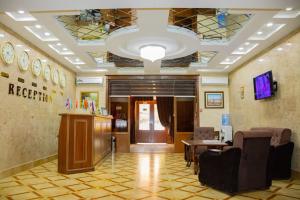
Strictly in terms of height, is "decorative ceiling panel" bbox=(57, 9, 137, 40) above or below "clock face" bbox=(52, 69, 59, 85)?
above

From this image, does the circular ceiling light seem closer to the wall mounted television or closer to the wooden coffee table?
the wooden coffee table

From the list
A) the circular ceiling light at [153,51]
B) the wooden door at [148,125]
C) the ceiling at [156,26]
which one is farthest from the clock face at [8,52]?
the wooden door at [148,125]

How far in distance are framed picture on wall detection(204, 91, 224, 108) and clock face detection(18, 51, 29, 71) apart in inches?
256

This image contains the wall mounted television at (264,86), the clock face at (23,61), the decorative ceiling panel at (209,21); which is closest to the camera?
the decorative ceiling panel at (209,21)

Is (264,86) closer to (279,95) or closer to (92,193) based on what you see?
(279,95)

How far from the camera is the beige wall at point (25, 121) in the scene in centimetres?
512

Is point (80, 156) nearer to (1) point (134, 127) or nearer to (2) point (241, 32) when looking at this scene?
A: (2) point (241, 32)

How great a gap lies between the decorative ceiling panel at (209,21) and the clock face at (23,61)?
11.5ft

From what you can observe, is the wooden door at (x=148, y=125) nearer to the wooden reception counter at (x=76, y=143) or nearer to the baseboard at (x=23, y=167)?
the baseboard at (x=23, y=167)

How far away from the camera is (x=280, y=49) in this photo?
5859mm

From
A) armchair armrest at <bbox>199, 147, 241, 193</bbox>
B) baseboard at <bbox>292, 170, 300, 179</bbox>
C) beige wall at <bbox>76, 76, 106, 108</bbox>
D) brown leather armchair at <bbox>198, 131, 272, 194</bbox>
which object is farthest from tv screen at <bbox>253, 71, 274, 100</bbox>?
beige wall at <bbox>76, 76, 106, 108</bbox>

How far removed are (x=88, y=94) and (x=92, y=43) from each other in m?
3.88

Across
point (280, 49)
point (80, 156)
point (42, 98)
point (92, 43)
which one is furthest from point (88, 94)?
point (280, 49)

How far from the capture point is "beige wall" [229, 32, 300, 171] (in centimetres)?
522
